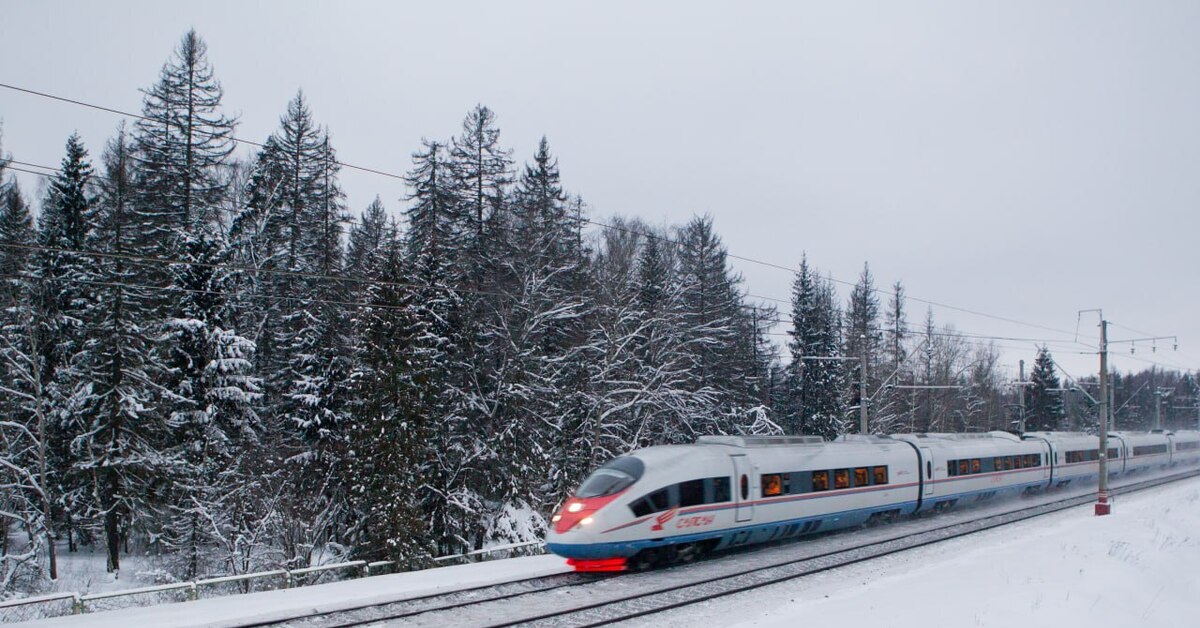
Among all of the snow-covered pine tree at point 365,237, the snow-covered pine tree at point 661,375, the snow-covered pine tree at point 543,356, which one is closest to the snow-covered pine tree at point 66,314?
the snow-covered pine tree at point 365,237

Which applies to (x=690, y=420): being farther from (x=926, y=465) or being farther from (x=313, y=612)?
(x=313, y=612)

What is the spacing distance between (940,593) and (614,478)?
21.5 feet

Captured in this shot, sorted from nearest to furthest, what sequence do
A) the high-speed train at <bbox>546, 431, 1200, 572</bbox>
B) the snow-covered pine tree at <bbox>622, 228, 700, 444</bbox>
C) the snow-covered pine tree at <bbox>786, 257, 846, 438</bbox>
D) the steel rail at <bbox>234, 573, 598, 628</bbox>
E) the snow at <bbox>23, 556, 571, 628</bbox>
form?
the snow at <bbox>23, 556, 571, 628</bbox> < the steel rail at <bbox>234, 573, 598, 628</bbox> < the high-speed train at <bbox>546, 431, 1200, 572</bbox> < the snow-covered pine tree at <bbox>622, 228, 700, 444</bbox> < the snow-covered pine tree at <bbox>786, 257, 846, 438</bbox>

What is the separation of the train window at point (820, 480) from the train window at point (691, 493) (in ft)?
16.2

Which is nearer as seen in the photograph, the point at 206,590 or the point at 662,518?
the point at 662,518

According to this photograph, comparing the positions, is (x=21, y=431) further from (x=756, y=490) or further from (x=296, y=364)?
(x=756, y=490)

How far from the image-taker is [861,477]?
23672 millimetres

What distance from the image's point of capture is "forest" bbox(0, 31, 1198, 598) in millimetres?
26922

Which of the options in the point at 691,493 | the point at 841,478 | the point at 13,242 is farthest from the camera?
the point at 13,242

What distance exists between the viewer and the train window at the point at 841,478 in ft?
74.0

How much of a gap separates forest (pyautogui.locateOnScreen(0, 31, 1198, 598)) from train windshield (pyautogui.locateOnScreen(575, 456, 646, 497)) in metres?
9.96

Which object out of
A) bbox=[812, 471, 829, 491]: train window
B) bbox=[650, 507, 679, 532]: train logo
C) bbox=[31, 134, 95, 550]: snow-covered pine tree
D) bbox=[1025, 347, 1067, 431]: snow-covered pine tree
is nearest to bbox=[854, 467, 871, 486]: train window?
bbox=[812, 471, 829, 491]: train window

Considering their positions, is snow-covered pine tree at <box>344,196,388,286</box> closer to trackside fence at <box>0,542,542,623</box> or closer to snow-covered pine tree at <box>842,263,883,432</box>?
trackside fence at <box>0,542,542,623</box>

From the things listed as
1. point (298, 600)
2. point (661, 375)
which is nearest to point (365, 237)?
point (661, 375)
